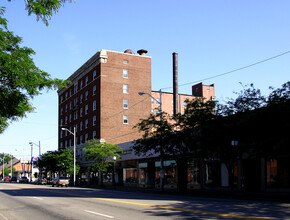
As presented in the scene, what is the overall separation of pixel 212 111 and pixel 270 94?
19.9 feet

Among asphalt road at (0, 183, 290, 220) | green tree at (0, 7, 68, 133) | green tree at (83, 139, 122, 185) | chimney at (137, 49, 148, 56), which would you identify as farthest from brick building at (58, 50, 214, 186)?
Result: green tree at (0, 7, 68, 133)

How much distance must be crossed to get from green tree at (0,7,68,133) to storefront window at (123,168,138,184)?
4266 centimetres

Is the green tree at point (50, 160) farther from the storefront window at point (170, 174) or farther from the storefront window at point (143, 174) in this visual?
the storefront window at point (170, 174)

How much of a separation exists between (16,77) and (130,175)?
45.7 metres

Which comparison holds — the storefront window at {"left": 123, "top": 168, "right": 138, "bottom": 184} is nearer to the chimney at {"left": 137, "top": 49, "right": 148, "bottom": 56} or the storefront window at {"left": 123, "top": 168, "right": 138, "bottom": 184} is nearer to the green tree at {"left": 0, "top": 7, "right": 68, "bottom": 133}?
the chimney at {"left": 137, "top": 49, "right": 148, "bottom": 56}

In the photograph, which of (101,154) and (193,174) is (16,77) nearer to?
(193,174)

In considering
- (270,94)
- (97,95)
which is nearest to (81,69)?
(97,95)

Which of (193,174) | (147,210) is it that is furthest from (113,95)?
(147,210)

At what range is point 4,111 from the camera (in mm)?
9828

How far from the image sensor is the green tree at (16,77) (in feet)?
28.0

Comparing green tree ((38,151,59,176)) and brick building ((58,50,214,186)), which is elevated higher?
brick building ((58,50,214,186))

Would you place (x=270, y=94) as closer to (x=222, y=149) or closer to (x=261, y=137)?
(x=261, y=137)

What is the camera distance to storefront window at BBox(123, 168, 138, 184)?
51834mm

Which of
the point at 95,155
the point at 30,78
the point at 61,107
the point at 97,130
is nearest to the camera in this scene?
the point at 30,78
